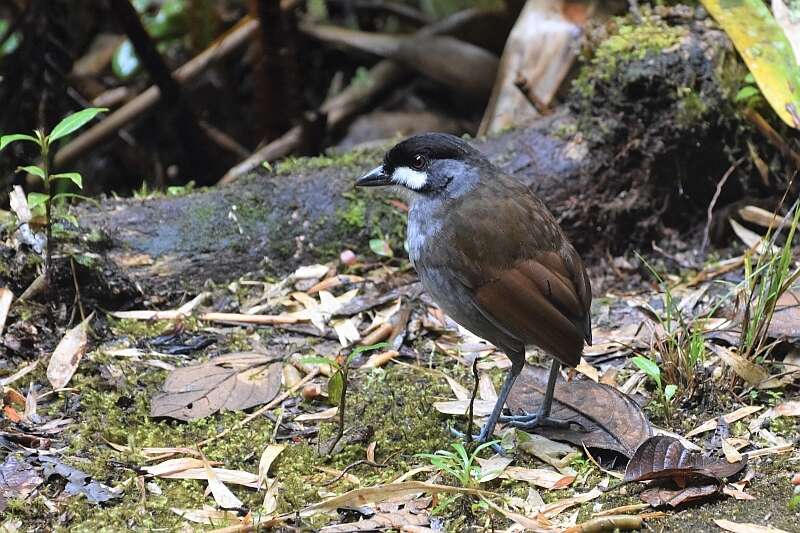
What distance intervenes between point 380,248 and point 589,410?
154 centimetres

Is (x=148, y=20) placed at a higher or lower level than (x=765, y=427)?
higher

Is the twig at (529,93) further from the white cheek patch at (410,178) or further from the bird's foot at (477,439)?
the bird's foot at (477,439)

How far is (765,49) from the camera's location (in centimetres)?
456

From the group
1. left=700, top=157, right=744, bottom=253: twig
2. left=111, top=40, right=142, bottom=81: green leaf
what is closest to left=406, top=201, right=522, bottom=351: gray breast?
left=700, top=157, right=744, bottom=253: twig

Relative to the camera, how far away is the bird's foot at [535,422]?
10.7ft

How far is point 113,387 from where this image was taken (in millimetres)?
3439

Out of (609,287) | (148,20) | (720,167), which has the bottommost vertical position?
(609,287)

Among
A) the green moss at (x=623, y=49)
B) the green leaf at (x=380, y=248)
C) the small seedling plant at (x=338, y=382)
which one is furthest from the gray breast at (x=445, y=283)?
the green moss at (x=623, y=49)

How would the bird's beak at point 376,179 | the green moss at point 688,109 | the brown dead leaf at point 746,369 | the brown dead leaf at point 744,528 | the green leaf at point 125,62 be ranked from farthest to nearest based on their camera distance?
the green leaf at point 125,62 → the green moss at point 688,109 → the bird's beak at point 376,179 → the brown dead leaf at point 746,369 → the brown dead leaf at point 744,528

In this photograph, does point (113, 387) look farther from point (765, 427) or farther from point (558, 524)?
point (765, 427)

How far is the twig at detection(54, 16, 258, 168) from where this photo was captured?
618cm

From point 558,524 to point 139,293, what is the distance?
2239 mm

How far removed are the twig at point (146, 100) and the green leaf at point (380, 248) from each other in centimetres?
230

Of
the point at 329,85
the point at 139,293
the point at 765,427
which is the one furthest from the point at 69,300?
the point at 329,85
